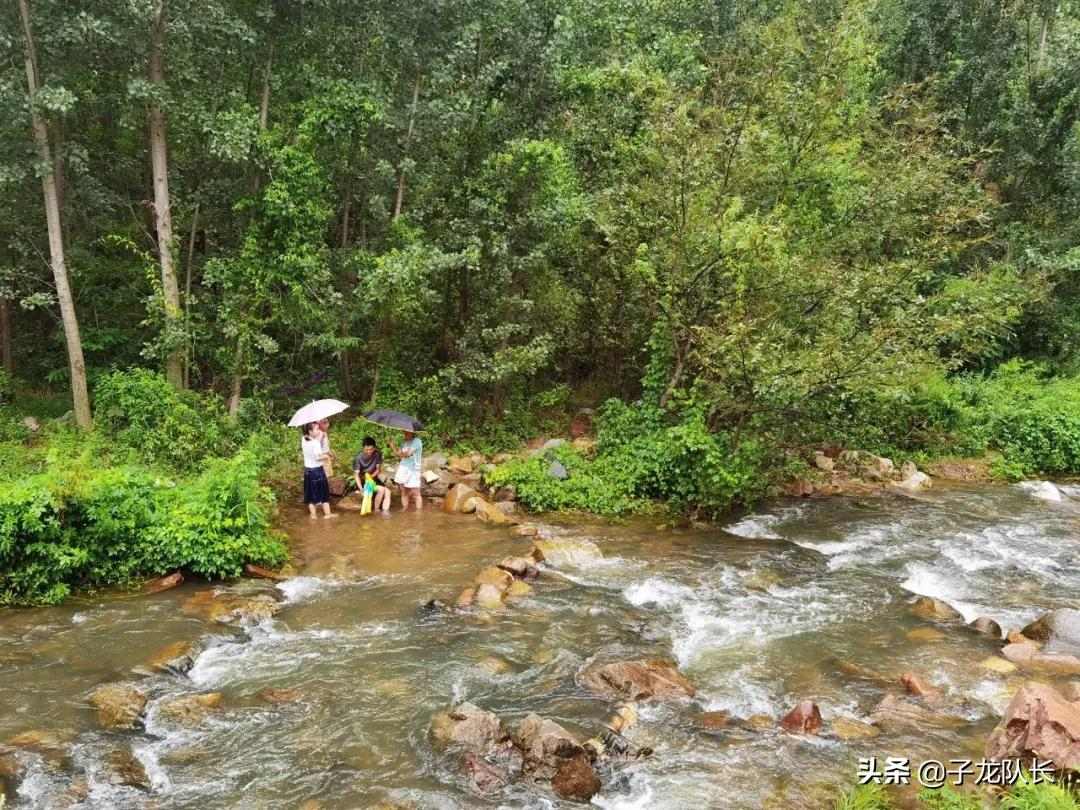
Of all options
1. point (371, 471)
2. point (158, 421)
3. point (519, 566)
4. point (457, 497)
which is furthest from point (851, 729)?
point (158, 421)

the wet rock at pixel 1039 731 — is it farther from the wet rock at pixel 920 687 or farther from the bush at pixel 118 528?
the bush at pixel 118 528

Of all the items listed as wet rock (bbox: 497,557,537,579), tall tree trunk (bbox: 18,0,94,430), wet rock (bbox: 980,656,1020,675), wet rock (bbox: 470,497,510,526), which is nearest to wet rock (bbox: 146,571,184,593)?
wet rock (bbox: 497,557,537,579)

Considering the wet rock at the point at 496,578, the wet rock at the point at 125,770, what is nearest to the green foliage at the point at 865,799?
the wet rock at the point at 496,578

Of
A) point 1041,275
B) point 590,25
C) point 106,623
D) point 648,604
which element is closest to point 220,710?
point 106,623

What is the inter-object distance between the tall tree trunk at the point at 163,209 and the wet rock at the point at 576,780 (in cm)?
1110

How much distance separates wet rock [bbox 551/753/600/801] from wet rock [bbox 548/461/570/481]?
8062 millimetres

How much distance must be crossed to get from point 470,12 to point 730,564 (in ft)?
39.4

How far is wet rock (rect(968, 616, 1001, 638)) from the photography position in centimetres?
877

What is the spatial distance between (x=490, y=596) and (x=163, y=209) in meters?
9.72

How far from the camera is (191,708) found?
22.4 ft

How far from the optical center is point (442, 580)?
10.2 meters

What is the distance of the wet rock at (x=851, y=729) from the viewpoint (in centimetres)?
668

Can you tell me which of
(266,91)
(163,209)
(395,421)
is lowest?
(395,421)

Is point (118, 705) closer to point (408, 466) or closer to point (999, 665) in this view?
point (408, 466)
